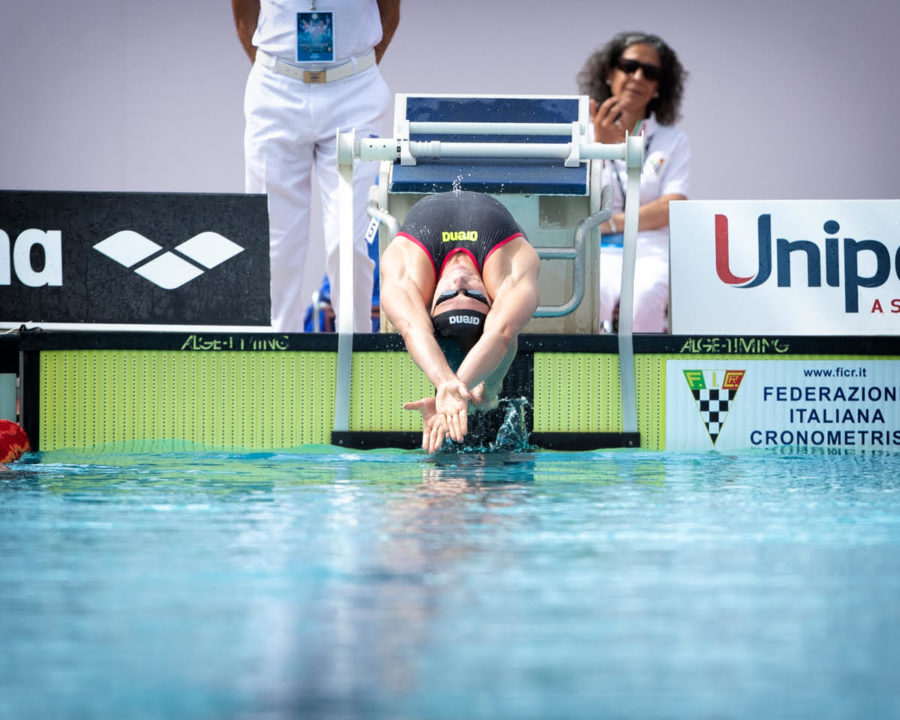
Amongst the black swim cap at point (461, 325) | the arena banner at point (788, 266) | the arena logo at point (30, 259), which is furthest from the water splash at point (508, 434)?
the arena logo at point (30, 259)

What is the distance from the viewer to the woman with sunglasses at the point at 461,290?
3.18 m

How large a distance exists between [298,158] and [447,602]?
10.8 feet

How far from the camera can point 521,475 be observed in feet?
9.43

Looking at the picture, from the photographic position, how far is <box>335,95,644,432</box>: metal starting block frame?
393 cm

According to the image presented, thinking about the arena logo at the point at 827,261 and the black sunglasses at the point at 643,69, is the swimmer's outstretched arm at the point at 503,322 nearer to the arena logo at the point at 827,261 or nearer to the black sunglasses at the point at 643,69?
the arena logo at the point at 827,261

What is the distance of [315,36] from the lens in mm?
4391

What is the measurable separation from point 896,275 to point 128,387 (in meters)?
2.51

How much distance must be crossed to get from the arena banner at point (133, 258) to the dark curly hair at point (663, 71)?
179cm

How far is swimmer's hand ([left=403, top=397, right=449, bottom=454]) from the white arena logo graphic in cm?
126

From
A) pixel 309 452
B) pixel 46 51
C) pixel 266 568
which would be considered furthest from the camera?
pixel 46 51

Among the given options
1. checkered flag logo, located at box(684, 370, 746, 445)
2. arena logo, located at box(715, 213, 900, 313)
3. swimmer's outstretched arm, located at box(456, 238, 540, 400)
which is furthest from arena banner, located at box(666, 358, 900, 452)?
swimmer's outstretched arm, located at box(456, 238, 540, 400)

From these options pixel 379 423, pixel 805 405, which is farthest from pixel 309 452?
pixel 805 405

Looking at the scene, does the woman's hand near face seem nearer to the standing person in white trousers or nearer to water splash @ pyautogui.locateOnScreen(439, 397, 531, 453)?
the standing person in white trousers

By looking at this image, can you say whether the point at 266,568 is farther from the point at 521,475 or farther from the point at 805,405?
the point at 805,405
